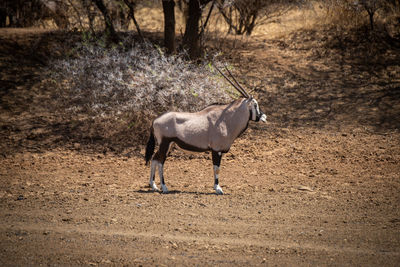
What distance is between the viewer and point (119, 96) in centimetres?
1084

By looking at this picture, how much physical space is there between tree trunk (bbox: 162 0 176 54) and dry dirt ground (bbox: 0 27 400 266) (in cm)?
229

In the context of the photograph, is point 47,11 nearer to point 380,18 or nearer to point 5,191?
point 5,191

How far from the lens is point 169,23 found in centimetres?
1187

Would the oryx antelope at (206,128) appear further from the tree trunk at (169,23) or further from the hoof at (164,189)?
the tree trunk at (169,23)

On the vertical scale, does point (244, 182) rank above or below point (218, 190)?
below

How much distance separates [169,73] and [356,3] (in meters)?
7.14

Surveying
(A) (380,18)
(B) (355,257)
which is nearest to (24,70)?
(B) (355,257)

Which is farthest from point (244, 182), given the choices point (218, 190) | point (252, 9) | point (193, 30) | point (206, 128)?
point (252, 9)

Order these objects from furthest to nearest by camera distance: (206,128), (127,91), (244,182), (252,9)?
1. (252,9)
2. (127,91)
3. (244,182)
4. (206,128)

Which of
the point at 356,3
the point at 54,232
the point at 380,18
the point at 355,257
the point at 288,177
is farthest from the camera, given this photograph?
the point at 380,18

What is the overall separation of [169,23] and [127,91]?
8.32 ft

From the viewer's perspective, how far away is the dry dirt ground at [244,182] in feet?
→ 16.9

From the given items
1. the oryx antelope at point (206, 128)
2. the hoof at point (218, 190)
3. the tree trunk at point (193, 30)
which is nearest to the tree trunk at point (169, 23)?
the tree trunk at point (193, 30)

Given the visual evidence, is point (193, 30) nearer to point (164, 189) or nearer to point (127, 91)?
point (127, 91)
